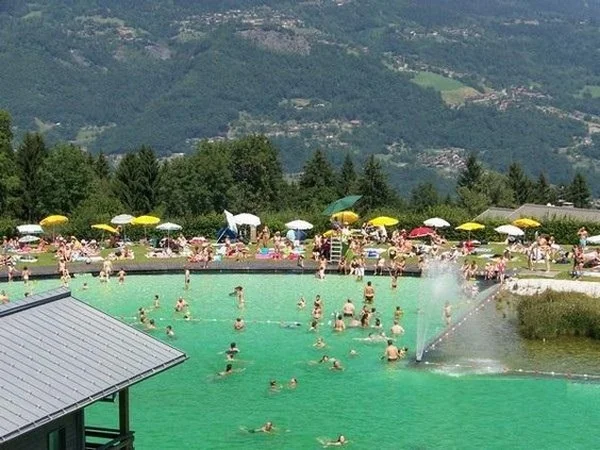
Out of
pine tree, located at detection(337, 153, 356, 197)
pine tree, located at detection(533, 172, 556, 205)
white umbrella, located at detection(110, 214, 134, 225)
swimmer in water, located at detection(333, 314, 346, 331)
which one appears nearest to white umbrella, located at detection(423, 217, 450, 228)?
white umbrella, located at detection(110, 214, 134, 225)

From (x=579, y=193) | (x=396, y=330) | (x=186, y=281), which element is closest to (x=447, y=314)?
(x=396, y=330)

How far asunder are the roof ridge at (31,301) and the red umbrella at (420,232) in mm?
40480

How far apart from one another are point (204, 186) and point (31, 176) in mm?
17619

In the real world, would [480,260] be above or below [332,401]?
above

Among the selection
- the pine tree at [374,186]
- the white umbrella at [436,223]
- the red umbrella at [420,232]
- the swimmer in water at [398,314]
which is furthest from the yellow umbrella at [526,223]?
the pine tree at [374,186]

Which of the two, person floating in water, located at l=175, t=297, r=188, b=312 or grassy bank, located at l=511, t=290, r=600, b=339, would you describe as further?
person floating in water, located at l=175, t=297, r=188, b=312

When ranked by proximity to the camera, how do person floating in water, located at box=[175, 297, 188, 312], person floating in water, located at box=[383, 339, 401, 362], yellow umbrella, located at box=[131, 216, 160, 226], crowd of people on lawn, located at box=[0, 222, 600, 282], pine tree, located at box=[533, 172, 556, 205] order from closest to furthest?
person floating in water, located at box=[383, 339, 401, 362] < person floating in water, located at box=[175, 297, 188, 312] < crowd of people on lawn, located at box=[0, 222, 600, 282] < yellow umbrella, located at box=[131, 216, 160, 226] < pine tree, located at box=[533, 172, 556, 205]

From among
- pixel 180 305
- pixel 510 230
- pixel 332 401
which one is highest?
pixel 510 230

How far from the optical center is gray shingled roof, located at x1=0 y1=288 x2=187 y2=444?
1469cm

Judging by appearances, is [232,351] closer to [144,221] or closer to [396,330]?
[396,330]

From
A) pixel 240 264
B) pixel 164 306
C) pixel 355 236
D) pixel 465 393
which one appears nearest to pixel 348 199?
pixel 355 236

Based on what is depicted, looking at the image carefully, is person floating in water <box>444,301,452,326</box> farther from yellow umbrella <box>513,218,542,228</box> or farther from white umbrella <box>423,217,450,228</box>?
white umbrella <box>423,217,450,228</box>

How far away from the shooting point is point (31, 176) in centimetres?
7775

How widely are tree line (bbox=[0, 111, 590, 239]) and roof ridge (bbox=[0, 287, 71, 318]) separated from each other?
141ft
